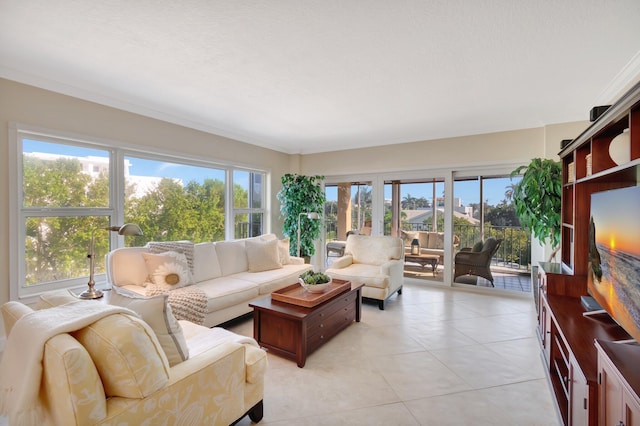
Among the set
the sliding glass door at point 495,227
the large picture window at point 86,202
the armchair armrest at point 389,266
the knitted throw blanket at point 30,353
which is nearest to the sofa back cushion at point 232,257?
the large picture window at point 86,202

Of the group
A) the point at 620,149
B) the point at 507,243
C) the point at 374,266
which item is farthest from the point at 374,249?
the point at 620,149

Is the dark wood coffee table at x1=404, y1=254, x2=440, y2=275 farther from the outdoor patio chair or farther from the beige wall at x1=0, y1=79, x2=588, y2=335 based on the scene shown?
the beige wall at x1=0, y1=79, x2=588, y2=335

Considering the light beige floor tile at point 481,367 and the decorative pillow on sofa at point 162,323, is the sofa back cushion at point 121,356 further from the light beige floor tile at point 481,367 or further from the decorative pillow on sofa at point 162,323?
the light beige floor tile at point 481,367

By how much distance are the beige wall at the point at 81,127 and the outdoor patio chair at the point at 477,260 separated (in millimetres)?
4002

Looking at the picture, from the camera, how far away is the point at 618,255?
1545mm

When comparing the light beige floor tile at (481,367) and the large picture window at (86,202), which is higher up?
the large picture window at (86,202)

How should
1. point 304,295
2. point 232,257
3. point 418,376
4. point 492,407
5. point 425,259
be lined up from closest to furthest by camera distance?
point 492,407 < point 418,376 < point 304,295 < point 232,257 < point 425,259

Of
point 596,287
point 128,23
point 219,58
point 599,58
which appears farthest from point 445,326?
point 128,23

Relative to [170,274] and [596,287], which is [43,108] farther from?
[596,287]

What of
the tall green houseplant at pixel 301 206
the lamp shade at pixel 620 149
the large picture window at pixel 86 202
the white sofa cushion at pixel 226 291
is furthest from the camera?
the tall green houseplant at pixel 301 206

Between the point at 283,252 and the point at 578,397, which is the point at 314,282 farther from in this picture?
the point at 578,397

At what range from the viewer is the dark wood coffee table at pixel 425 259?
4.89 metres

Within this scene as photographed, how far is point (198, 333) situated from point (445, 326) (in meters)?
2.54

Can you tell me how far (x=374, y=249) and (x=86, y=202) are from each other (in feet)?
11.9
